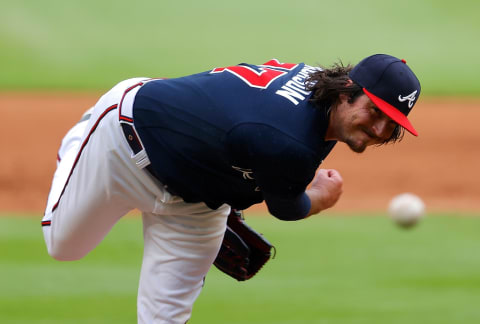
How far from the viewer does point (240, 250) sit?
16.5 feet

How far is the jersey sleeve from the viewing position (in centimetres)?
385

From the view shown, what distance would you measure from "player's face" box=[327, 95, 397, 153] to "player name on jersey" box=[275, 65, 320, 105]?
19 centimetres

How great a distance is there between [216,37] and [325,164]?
6.47 m

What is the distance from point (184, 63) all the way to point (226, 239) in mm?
11163

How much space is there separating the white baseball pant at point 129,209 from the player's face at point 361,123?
1.06 m

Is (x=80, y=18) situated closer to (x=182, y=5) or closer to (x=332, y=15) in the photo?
(x=182, y=5)

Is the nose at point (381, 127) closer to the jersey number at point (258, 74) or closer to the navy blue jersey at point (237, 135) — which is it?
the navy blue jersey at point (237, 135)

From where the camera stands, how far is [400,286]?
23.0 feet

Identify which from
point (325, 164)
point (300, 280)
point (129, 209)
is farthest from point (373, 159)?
point (129, 209)

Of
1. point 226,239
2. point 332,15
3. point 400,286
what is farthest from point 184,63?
point 226,239

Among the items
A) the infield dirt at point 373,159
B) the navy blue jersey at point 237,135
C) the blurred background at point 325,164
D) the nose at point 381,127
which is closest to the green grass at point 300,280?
the blurred background at point 325,164

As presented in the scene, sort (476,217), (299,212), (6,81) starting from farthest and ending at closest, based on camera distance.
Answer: (6,81) < (476,217) < (299,212)

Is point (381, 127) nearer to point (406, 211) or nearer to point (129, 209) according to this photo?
point (129, 209)

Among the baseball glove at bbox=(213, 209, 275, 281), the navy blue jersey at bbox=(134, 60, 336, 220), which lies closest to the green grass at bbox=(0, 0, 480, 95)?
the baseball glove at bbox=(213, 209, 275, 281)
